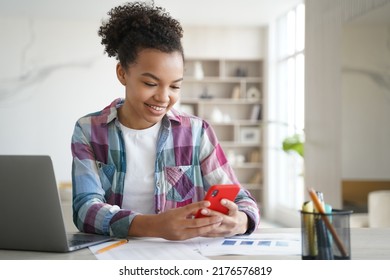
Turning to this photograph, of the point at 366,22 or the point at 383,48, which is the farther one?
the point at 366,22

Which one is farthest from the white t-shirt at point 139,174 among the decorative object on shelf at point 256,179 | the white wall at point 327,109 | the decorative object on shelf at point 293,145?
the decorative object on shelf at point 256,179

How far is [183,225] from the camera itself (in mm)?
1282

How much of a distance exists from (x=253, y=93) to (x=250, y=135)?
49 centimetres

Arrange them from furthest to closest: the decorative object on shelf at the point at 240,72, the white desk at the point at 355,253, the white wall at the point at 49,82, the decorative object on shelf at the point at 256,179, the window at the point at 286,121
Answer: the decorative object on shelf at the point at 240,72 < the decorative object on shelf at the point at 256,179 < the window at the point at 286,121 < the white wall at the point at 49,82 < the white desk at the point at 355,253

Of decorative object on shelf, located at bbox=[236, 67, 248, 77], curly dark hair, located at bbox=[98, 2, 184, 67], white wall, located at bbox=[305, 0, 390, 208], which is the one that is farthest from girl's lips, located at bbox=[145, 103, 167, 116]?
decorative object on shelf, located at bbox=[236, 67, 248, 77]

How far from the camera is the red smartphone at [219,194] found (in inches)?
49.6

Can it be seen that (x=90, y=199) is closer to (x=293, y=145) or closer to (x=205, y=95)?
(x=293, y=145)

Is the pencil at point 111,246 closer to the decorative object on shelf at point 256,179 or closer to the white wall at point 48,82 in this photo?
the white wall at point 48,82

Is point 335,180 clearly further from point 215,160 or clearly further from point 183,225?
point 183,225

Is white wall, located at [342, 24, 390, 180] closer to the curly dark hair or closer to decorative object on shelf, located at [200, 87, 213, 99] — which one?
the curly dark hair

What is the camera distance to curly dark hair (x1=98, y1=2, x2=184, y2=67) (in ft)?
5.15

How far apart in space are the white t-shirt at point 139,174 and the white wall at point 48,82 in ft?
1.56
